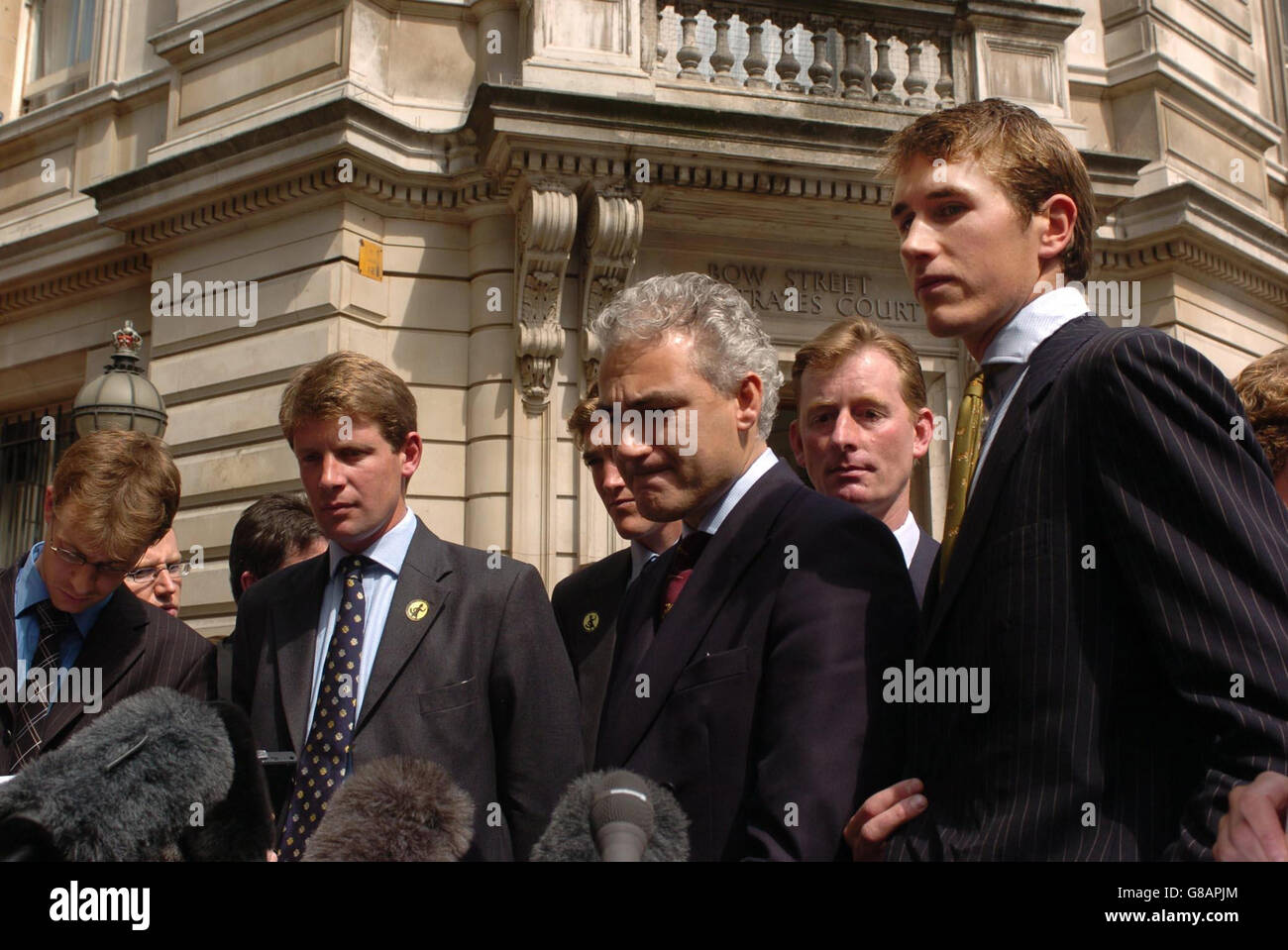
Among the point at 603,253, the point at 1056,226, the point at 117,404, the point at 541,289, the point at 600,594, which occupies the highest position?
the point at 603,253

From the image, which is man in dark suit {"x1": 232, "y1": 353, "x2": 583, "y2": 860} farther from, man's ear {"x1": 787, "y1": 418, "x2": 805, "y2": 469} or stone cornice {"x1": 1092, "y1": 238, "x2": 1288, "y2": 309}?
stone cornice {"x1": 1092, "y1": 238, "x2": 1288, "y2": 309}

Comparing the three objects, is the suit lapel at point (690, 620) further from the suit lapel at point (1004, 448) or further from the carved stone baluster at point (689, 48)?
the carved stone baluster at point (689, 48)

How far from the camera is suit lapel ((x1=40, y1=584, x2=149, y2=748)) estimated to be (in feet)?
10.4

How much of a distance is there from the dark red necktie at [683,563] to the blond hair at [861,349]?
1349 millimetres

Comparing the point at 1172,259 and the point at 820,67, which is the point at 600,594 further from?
the point at 1172,259

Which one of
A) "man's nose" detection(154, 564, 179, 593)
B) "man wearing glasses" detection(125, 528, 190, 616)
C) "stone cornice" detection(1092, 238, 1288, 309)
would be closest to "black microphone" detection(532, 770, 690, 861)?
"man wearing glasses" detection(125, 528, 190, 616)

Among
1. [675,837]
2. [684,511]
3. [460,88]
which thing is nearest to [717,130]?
[460,88]

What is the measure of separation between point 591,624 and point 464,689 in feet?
2.76

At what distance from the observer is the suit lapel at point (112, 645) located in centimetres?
316

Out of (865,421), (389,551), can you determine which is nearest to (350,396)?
(389,551)

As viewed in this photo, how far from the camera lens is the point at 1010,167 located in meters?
2.17

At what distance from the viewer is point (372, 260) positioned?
9.57 metres
